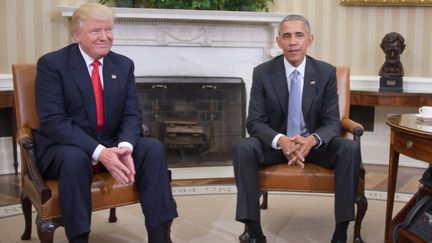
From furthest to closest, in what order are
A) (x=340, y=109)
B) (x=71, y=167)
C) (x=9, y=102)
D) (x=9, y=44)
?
(x=9, y=44) < (x=9, y=102) < (x=340, y=109) < (x=71, y=167)

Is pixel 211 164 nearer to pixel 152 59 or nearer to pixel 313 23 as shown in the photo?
pixel 152 59

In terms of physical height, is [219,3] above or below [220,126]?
above

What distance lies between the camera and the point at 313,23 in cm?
537

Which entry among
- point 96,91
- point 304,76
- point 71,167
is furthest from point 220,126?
point 71,167

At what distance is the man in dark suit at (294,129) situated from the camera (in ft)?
9.51

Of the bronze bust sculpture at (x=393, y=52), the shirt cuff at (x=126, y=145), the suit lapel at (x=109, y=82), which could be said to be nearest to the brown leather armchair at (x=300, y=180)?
the shirt cuff at (x=126, y=145)

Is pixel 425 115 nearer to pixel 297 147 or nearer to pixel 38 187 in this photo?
pixel 297 147

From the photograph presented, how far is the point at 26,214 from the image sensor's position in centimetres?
312

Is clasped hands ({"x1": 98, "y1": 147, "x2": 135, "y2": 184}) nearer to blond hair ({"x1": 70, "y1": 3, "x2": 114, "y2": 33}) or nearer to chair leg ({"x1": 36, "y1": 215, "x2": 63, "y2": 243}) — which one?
chair leg ({"x1": 36, "y1": 215, "x2": 63, "y2": 243})

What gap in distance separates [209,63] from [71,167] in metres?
2.81

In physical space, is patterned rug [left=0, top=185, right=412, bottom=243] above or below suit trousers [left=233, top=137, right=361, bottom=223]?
below

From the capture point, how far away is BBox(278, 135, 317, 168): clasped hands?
2959mm

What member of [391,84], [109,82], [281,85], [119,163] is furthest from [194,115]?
[119,163]

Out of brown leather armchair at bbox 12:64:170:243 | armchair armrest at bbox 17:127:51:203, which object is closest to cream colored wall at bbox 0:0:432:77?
brown leather armchair at bbox 12:64:170:243
